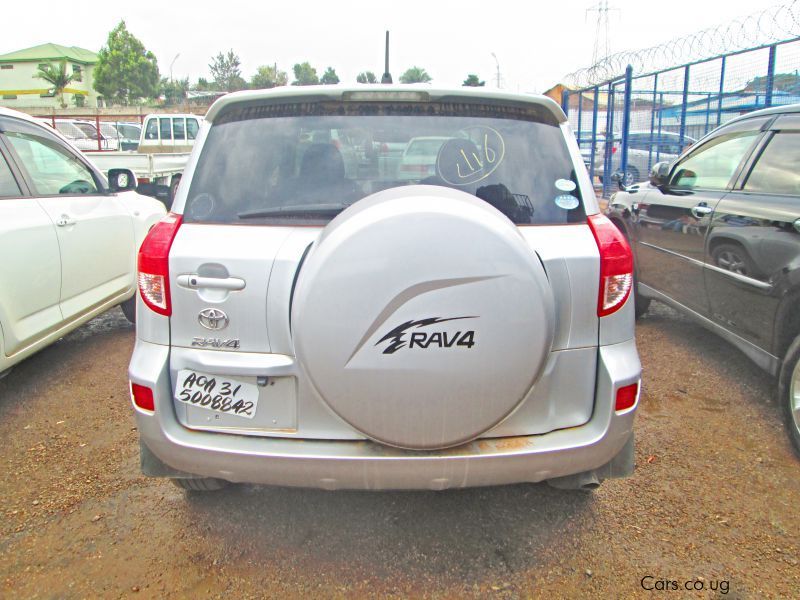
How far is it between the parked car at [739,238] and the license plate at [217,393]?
8.82ft

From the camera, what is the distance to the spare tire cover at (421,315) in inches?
68.4

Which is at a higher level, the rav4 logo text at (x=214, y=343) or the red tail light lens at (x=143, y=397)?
the rav4 logo text at (x=214, y=343)

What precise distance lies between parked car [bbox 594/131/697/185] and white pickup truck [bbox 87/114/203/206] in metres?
8.62

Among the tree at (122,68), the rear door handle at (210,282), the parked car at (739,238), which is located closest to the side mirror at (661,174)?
the parked car at (739,238)

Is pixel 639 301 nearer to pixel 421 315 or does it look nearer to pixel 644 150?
pixel 421 315

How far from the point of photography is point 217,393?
203cm

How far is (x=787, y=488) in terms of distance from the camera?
2.74 m

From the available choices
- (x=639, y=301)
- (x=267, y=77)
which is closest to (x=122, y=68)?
(x=267, y=77)

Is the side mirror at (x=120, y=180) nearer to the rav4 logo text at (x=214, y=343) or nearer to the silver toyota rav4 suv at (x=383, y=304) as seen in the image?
the silver toyota rav4 suv at (x=383, y=304)

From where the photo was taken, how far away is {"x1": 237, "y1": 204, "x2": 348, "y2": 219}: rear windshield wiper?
2.17 metres

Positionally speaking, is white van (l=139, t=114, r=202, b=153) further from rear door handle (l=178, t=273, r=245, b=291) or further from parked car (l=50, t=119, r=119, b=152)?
rear door handle (l=178, t=273, r=245, b=291)

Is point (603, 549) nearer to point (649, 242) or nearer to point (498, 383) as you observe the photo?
point (498, 383)

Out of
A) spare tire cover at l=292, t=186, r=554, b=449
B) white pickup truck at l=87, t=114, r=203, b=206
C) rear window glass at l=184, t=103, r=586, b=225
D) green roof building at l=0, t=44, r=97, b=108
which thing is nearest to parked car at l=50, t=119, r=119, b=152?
white pickup truck at l=87, t=114, r=203, b=206

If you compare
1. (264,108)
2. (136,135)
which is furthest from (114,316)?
(136,135)
